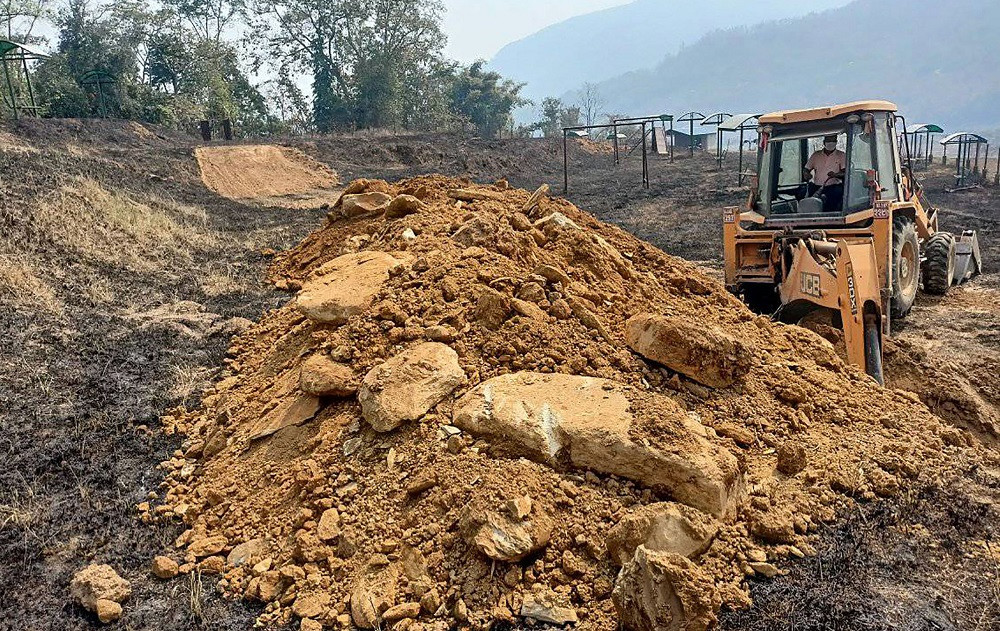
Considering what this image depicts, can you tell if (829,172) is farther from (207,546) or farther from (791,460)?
(207,546)

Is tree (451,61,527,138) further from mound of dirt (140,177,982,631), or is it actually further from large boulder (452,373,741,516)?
large boulder (452,373,741,516)

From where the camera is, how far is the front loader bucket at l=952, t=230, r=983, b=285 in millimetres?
9812

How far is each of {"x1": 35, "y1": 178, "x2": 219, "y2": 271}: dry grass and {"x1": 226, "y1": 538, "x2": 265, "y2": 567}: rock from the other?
609cm

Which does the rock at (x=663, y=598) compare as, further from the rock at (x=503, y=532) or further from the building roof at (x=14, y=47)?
the building roof at (x=14, y=47)

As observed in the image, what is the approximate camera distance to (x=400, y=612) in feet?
9.53

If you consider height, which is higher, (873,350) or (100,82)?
(100,82)

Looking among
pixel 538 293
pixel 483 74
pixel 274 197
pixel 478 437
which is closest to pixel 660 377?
pixel 538 293

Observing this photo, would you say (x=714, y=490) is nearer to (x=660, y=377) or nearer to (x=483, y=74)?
(x=660, y=377)

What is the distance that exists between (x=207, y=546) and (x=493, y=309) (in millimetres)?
2061

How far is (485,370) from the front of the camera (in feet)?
13.0

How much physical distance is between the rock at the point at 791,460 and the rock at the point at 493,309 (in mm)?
1770

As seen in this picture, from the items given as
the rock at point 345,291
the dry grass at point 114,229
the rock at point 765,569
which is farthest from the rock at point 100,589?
the dry grass at point 114,229

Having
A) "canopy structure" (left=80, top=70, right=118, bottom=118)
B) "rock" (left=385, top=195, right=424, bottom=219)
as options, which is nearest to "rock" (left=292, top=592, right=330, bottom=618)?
"rock" (left=385, top=195, right=424, bottom=219)

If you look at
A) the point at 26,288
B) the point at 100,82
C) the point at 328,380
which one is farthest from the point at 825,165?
the point at 100,82
